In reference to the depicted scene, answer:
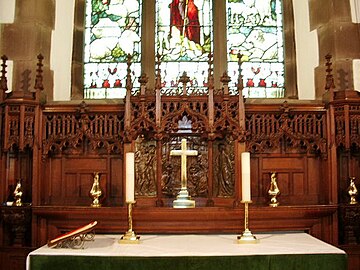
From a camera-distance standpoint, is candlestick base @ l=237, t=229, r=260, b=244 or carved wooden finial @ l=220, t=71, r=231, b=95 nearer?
candlestick base @ l=237, t=229, r=260, b=244

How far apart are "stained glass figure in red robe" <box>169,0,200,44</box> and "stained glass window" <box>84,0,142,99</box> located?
1.62 feet

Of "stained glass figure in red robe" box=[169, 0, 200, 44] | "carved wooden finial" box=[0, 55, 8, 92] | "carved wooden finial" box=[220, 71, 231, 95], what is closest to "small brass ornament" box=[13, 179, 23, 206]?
"carved wooden finial" box=[0, 55, 8, 92]

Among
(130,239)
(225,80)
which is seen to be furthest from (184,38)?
(130,239)

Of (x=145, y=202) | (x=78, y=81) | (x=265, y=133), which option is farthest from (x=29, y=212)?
(x=265, y=133)

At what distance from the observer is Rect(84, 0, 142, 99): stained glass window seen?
6828 mm

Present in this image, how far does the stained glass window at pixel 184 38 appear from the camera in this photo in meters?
6.82

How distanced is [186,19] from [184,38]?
0.91 ft

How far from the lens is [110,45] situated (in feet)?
22.9

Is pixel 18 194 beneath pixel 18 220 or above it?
above

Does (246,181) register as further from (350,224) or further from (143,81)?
(143,81)

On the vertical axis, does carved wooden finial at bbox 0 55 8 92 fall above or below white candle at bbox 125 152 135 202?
above

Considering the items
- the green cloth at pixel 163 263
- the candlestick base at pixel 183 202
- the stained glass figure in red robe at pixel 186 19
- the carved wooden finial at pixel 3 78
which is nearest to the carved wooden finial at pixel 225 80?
the candlestick base at pixel 183 202

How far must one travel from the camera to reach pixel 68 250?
4.04 metres

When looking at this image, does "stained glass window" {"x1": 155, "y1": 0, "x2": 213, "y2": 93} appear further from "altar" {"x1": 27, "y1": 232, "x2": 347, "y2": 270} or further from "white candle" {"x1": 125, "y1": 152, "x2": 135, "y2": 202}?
"altar" {"x1": 27, "y1": 232, "x2": 347, "y2": 270}
